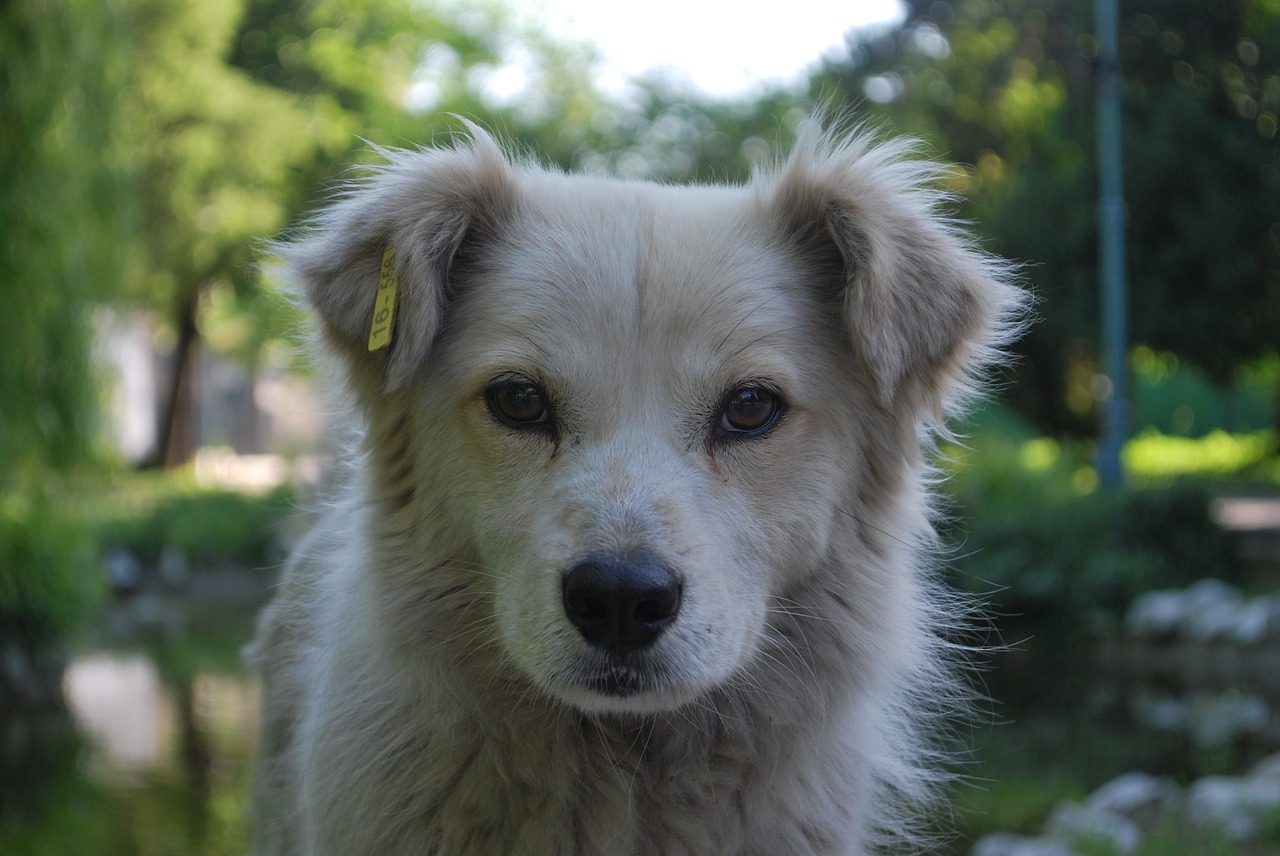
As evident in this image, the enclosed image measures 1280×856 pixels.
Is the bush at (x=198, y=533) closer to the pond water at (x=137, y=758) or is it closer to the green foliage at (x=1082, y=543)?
the pond water at (x=137, y=758)

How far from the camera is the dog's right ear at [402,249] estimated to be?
2814 millimetres

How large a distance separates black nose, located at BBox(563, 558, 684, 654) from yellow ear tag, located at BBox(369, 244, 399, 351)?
30.5 inches

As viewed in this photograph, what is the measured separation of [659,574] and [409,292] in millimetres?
947

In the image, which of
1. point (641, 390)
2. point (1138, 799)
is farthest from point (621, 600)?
point (1138, 799)

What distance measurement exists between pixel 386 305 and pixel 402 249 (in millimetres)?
136

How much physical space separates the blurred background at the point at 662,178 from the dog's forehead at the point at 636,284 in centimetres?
75

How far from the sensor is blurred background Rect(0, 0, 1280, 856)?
715cm

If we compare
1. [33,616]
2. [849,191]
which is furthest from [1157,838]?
[33,616]

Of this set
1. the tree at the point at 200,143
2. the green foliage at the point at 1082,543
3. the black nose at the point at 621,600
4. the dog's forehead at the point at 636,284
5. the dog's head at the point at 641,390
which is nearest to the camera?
the black nose at the point at 621,600

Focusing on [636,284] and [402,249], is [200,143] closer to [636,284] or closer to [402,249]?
[402,249]

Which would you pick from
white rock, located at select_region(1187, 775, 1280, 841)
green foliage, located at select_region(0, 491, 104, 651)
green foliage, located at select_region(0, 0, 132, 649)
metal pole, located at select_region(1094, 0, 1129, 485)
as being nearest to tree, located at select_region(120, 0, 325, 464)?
green foliage, located at select_region(0, 0, 132, 649)

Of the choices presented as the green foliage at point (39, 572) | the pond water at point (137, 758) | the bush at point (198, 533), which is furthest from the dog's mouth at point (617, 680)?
the bush at point (198, 533)

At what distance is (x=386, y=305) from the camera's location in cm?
279

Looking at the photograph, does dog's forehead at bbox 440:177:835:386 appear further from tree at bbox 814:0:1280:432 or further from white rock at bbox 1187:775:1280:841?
tree at bbox 814:0:1280:432
